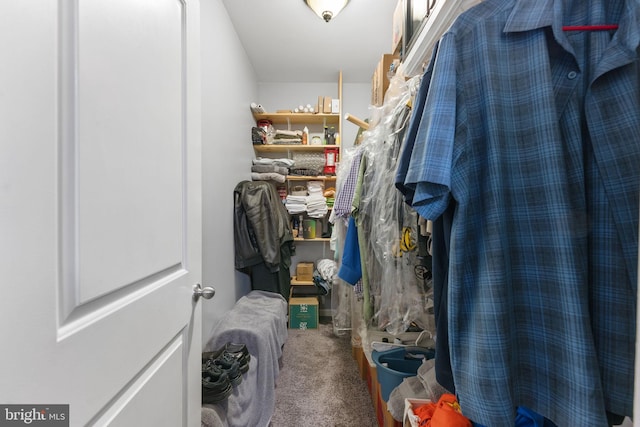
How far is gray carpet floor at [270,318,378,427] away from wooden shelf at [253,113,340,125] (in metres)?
2.31

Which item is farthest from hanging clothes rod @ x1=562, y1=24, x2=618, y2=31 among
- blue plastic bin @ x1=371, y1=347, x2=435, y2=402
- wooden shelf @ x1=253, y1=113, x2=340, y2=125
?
wooden shelf @ x1=253, y1=113, x2=340, y2=125

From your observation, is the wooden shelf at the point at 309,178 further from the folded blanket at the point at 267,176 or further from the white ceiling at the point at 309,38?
the white ceiling at the point at 309,38

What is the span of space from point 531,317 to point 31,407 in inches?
35.7

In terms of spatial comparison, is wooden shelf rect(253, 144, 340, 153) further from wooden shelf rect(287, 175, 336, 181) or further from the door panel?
the door panel

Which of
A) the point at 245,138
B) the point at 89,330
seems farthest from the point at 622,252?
the point at 245,138

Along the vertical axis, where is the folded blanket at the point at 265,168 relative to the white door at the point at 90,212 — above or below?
above

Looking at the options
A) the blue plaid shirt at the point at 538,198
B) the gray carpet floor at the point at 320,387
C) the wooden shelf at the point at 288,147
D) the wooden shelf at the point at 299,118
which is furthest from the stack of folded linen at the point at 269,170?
the blue plaid shirt at the point at 538,198

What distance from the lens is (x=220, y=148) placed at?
1.84 metres

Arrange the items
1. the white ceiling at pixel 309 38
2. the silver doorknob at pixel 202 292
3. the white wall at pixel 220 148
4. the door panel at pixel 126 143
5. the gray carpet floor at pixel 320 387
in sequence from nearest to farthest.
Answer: the door panel at pixel 126 143 < the silver doorknob at pixel 202 292 < the gray carpet floor at pixel 320 387 < the white wall at pixel 220 148 < the white ceiling at pixel 309 38

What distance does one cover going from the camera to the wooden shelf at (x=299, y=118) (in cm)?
279

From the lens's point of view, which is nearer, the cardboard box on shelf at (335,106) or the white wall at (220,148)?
the white wall at (220,148)

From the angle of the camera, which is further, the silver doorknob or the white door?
the silver doorknob
